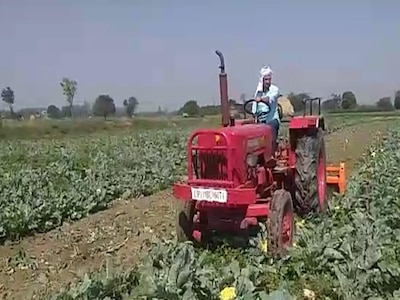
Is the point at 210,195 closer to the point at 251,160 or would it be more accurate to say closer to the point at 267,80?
the point at 251,160

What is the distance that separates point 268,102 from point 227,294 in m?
3.37

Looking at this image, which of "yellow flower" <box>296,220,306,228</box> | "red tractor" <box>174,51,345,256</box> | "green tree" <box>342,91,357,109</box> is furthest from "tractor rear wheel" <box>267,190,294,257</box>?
"green tree" <box>342,91,357,109</box>

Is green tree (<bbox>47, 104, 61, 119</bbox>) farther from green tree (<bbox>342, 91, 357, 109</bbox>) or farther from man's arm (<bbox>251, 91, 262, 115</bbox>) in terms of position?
man's arm (<bbox>251, 91, 262, 115</bbox>)

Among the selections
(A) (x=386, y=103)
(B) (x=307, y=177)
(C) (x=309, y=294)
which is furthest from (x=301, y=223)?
(A) (x=386, y=103)

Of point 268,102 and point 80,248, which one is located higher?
point 268,102

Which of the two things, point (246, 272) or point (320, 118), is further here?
point (320, 118)

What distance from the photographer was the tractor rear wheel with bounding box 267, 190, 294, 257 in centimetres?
629

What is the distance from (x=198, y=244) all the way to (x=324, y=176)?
2.47m

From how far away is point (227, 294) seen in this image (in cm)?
459

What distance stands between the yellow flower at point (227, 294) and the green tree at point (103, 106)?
55174 mm

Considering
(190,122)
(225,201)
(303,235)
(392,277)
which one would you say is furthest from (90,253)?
(190,122)

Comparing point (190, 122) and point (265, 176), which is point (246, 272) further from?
point (190, 122)

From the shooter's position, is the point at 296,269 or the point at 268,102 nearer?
the point at 296,269

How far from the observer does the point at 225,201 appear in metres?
6.41
